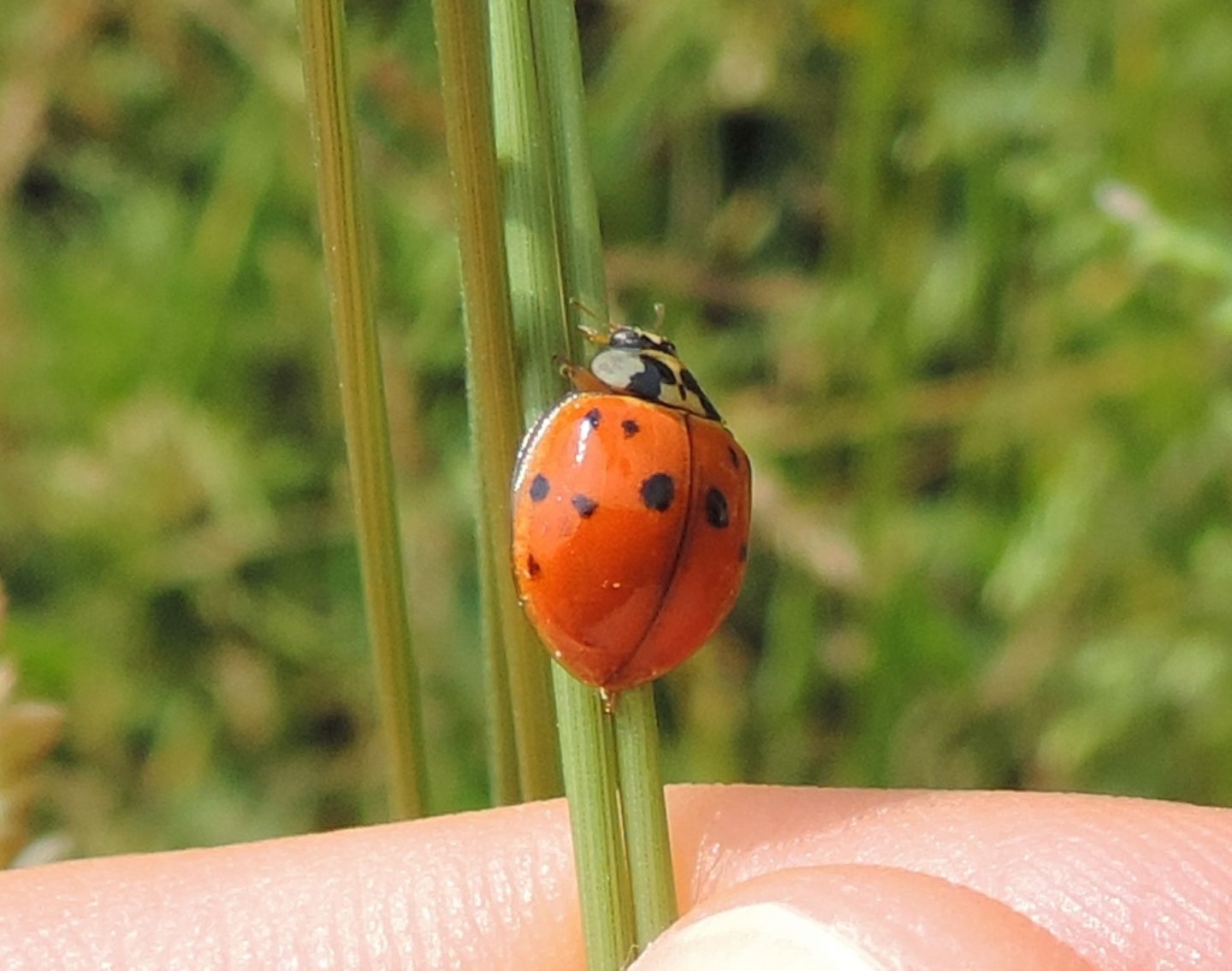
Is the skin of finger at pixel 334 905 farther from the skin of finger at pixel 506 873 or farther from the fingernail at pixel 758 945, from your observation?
the fingernail at pixel 758 945

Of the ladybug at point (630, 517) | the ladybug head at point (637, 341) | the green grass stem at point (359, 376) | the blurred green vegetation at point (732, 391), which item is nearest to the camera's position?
the green grass stem at point (359, 376)

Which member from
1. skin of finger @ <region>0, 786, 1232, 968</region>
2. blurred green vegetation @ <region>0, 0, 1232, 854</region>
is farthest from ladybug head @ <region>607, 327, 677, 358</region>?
blurred green vegetation @ <region>0, 0, 1232, 854</region>

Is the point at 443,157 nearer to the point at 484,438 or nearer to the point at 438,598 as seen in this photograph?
the point at 438,598

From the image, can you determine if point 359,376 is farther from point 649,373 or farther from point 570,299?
point 649,373

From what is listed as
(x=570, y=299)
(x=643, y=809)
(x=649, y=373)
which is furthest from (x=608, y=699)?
(x=649, y=373)

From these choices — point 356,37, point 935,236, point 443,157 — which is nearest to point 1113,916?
point 935,236

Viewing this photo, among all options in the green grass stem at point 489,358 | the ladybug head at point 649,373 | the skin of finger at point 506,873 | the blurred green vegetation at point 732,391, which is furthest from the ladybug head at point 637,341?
the blurred green vegetation at point 732,391
